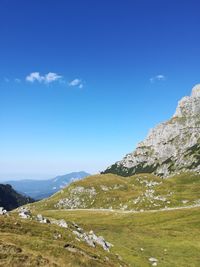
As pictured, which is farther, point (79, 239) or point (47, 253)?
point (79, 239)

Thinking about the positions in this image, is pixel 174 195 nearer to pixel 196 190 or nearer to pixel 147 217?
pixel 196 190

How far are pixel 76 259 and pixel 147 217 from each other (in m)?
93.5

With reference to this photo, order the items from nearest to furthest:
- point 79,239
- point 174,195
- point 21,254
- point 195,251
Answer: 1. point 21,254
2. point 79,239
3. point 195,251
4. point 174,195

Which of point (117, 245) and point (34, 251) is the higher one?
point (34, 251)

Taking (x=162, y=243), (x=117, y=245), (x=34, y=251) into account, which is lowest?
(x=162, y=243)

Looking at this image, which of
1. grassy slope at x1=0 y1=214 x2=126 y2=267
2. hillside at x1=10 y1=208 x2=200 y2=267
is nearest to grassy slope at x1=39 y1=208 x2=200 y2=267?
hillside at x1=10 y1=208 x2=200 y2=267

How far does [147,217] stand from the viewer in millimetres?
130500

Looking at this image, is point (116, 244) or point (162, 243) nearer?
point (116, 244)

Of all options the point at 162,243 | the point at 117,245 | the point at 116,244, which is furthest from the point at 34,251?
the point at 162,243

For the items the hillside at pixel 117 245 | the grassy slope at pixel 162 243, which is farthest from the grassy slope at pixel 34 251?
the grassy slope at pixel 162 243

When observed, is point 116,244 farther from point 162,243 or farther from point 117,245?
point 162,243

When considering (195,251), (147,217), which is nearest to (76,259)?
(195,251)

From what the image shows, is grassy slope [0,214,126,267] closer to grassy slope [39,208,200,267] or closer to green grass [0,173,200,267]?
green grass [0,173,200,267]

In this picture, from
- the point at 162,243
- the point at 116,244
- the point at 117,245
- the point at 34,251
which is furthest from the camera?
the point at 162,243
